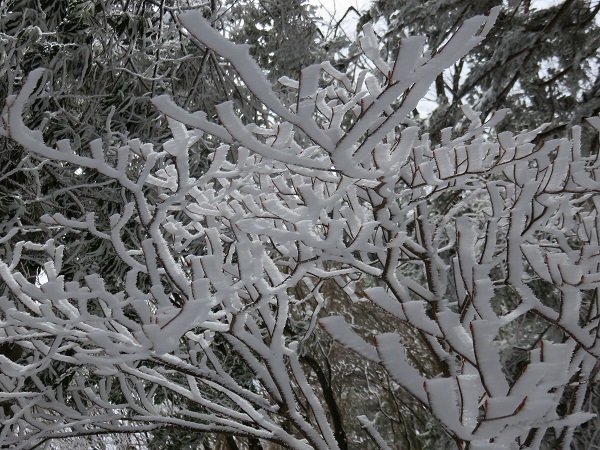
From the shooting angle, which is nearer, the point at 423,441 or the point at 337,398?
the point at 423,441

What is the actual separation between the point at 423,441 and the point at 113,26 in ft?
14.9

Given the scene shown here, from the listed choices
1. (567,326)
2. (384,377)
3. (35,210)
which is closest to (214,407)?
(567,326)

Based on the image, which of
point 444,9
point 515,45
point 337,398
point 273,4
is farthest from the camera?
point 337,398

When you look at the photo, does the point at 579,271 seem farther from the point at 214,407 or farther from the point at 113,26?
the point at 113,26

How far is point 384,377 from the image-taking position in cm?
638

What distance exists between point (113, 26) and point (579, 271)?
2790 mm

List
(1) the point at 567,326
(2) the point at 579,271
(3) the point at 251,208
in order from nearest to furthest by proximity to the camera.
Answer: (2) the point at 579,271
(1) the point at 567,326
(3) the point at 251,208

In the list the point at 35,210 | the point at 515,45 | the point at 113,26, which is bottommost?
the point at 35,210

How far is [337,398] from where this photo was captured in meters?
6.20

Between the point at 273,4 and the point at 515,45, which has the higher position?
the point at 515,45

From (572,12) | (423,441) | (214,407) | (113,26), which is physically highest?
(572,12)

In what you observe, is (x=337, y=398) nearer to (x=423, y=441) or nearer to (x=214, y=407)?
(x=423, y=441)

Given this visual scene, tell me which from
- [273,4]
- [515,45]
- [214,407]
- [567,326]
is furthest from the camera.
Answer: [515,45]

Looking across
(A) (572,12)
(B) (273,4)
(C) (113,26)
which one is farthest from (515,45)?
(C) (113,26)
